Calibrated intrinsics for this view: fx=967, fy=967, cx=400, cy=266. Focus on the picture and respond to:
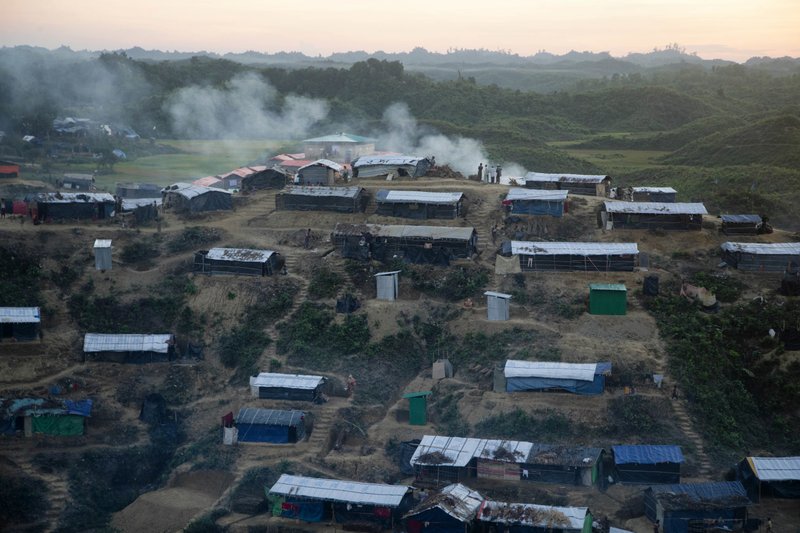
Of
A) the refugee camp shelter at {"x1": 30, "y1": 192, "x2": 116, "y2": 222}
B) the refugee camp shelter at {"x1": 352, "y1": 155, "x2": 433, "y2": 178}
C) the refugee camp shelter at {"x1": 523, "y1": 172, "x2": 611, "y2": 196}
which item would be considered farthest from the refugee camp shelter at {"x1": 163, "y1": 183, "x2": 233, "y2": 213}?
the refugee camp shelter at {"x1": 523, "y1": 172, "x2": 611, "y2": 196}

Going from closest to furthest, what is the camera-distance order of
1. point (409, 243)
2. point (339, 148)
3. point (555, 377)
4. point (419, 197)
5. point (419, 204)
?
point (555, 377)
point (409, 243)
point (419, 204)
point (419, 197)
point (339, 148)

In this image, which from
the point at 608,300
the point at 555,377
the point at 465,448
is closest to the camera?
the point at 465,448

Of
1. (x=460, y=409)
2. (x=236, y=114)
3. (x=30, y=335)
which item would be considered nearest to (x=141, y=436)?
(x=30, y=335)

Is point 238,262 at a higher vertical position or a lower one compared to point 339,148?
lower

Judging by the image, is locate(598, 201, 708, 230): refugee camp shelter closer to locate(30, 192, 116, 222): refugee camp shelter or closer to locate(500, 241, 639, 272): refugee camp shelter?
locate(500, 241, 639, 272): refugee camp shelter

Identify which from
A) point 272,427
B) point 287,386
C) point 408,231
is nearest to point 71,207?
point 408,231

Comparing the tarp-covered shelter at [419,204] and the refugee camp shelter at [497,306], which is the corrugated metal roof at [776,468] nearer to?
the refugee camp shelter at [497,306]

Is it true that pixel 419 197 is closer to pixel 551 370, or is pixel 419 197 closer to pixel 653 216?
pixel 653 216
